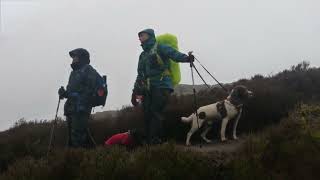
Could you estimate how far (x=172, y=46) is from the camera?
1215 cm

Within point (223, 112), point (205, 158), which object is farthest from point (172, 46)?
point (205, 158)

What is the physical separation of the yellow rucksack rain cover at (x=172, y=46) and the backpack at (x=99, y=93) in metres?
1.33

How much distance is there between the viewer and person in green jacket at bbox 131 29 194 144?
1168 cm

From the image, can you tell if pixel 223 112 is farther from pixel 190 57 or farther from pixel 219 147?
pixel 190 57

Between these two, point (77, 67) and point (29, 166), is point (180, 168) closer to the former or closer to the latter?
→ point (29, 166)

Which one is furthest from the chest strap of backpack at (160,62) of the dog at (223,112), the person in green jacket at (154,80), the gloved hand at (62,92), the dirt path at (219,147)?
the gloved hand at (62,92)

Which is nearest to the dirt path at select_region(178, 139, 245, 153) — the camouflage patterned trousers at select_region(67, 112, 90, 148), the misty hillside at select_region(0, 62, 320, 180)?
the misty hillside at select_region(0, 62, 320, 180)

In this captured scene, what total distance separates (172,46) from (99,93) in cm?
166

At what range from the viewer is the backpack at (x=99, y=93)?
12.2m

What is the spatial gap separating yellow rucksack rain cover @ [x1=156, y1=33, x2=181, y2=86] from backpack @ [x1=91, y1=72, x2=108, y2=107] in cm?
133

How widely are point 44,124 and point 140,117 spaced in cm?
302

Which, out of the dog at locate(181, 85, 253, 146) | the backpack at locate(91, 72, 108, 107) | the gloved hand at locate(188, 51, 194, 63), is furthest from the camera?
the backpack at locate(91, 72, 108, 107)

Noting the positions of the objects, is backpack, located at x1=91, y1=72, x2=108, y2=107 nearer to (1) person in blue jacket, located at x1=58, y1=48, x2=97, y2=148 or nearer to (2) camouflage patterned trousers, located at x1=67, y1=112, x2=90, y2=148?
(1) person in blue jacket, located at x1=58, y1=48, x2=97, y2=148

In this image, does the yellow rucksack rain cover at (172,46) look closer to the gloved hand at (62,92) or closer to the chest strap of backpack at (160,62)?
the chest strap of backpack at (160,62)
